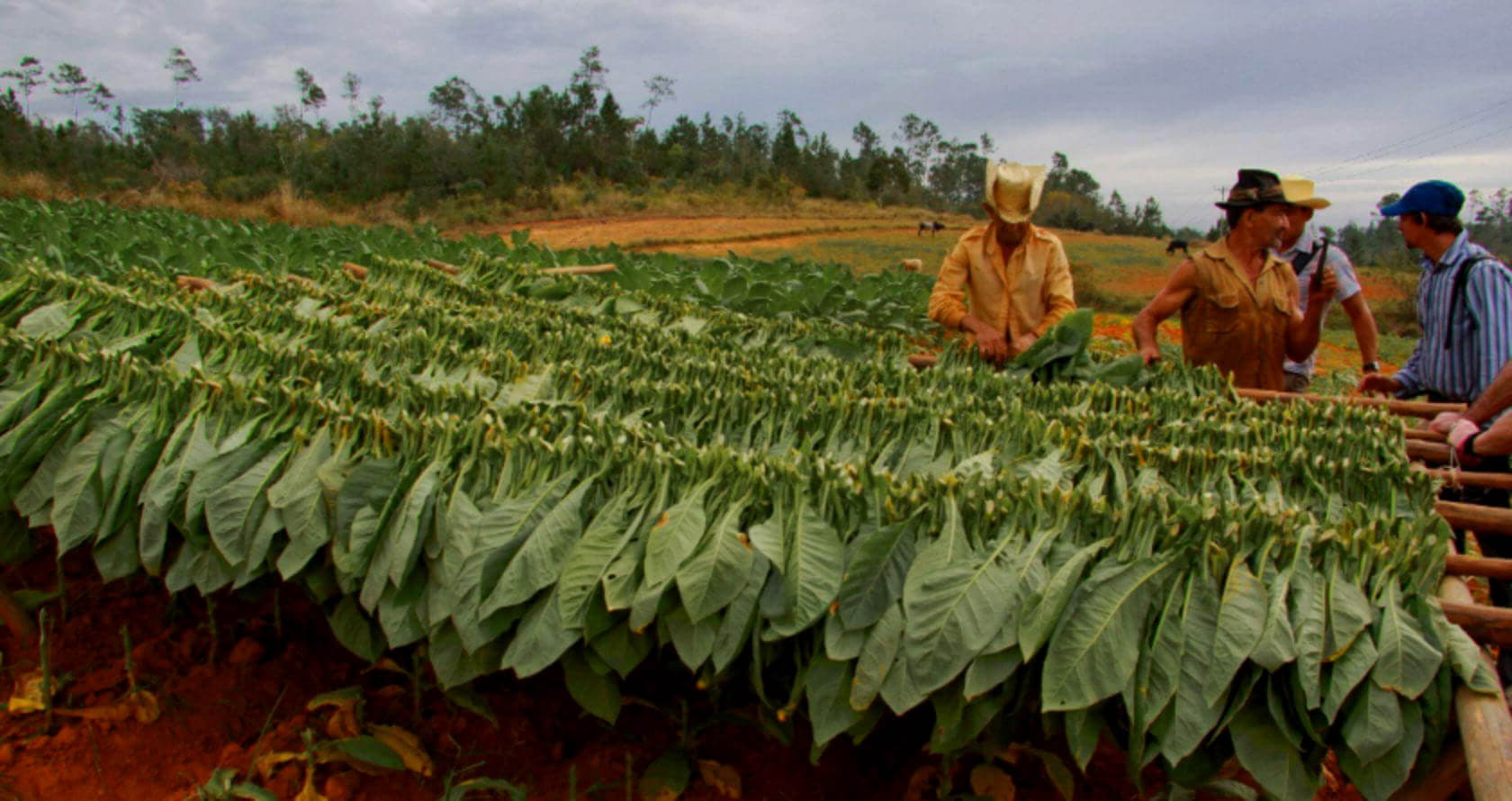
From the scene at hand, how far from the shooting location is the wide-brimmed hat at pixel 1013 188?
4230 mm

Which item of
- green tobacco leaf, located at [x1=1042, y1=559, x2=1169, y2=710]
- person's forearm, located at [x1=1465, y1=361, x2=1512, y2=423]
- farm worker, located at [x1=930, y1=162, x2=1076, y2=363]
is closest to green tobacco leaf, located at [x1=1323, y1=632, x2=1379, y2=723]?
green tobacco leaf, located at [x1=1042, y1=559, x2=1169, y2=710]

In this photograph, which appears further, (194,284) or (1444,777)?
(194,284)

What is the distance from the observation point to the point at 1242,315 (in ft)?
13.1

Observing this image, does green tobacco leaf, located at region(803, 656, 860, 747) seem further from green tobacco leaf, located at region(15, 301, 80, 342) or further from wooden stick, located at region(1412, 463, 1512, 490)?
green tobacco leaf, located at region(15, 301, 80, 342)

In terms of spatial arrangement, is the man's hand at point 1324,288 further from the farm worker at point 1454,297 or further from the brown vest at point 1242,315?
the farm worker at point 1454,297

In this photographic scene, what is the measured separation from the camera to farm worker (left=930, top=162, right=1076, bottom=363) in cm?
454

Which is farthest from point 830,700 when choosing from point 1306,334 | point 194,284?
point 194,284

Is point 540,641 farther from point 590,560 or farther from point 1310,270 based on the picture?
point 1310,270

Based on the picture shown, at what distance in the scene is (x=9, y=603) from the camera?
312 cm

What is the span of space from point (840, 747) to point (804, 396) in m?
1.12

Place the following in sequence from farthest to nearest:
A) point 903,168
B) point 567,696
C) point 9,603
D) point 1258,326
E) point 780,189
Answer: point 903,168
point 780,189
point 1258,326
point 9,603
point 567,696

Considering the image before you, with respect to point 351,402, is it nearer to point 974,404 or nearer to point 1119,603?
point 974,404

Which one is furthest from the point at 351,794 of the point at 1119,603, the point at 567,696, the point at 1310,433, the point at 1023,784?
the point at 1310,433

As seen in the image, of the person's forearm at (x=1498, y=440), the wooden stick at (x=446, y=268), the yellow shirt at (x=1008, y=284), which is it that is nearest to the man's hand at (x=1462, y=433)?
the person's forearm at (x=1498, y=440)
